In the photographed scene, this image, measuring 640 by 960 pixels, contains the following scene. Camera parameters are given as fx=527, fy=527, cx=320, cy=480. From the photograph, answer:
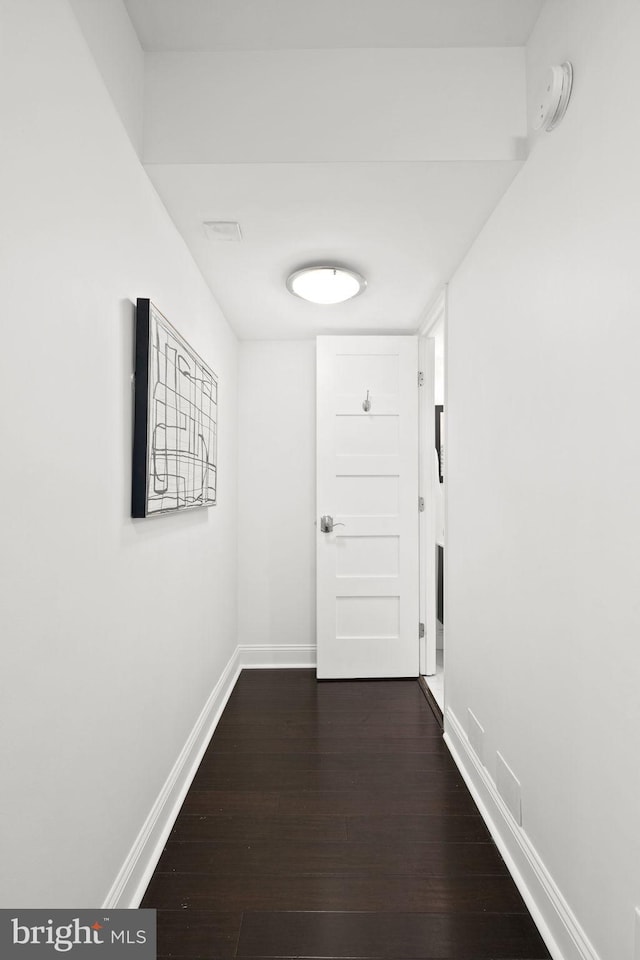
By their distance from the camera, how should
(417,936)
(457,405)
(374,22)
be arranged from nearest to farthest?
(417,936) → (374,22) → (457,405)

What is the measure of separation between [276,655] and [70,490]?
2.74 meters

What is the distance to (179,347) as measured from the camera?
1.95 meters

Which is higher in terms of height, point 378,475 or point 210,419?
point 210,419

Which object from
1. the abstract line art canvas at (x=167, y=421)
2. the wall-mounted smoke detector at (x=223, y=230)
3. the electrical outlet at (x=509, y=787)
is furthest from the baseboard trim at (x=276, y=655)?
the wall-mounted smoke detector at (x=223, y=230)

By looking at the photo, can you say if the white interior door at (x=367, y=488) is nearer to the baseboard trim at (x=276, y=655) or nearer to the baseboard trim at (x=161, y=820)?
the baseboard trim at (x=276, y=655)

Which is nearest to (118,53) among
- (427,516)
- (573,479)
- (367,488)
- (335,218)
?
(335,218)

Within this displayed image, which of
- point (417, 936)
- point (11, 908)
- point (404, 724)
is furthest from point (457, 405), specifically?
point (11, 908)

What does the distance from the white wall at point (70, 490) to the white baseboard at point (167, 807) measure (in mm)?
60

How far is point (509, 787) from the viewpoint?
1.74 metres

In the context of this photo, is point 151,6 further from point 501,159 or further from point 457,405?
point 457,405

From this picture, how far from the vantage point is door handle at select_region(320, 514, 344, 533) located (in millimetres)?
3412

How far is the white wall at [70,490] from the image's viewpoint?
0.95 meters

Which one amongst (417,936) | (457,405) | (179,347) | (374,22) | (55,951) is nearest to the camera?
(55,951)

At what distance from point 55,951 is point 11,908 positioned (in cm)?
21
